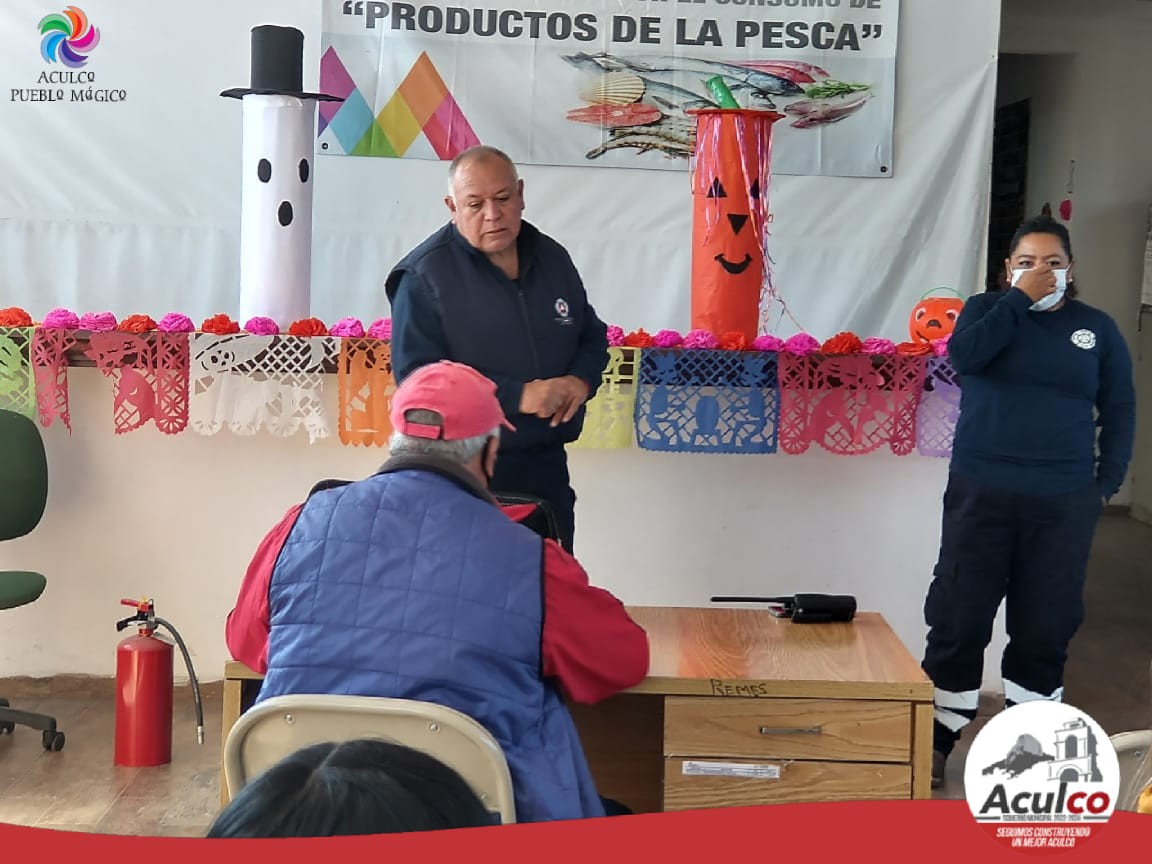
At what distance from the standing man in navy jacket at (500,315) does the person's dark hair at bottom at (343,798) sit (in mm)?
1870

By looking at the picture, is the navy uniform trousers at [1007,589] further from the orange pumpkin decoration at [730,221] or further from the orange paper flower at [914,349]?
the orange pumpkin decoration at [730,221]

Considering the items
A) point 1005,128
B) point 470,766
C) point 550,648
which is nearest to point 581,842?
point 470,766

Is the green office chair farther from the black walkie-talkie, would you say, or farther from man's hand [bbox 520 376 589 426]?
the black walkie-talkie

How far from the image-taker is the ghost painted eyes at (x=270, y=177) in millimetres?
4043

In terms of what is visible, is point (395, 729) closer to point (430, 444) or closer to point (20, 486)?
point (430, 444)

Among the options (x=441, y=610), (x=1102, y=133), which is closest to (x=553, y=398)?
(x=441, y=610)

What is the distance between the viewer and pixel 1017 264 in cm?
334

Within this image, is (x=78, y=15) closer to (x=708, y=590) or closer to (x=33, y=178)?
(x=33, y=178)

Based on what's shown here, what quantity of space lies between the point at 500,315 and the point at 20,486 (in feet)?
5.15

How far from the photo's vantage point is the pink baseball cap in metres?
2.13

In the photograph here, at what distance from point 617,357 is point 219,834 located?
285cm

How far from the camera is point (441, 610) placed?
76.0 inches

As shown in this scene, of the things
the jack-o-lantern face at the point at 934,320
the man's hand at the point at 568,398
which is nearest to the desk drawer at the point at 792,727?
the man's hand at the point at 568,398

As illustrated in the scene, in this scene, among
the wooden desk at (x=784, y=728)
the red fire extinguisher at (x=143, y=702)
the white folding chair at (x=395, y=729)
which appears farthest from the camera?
the red fire extinguisher at (x=143, y=702)
